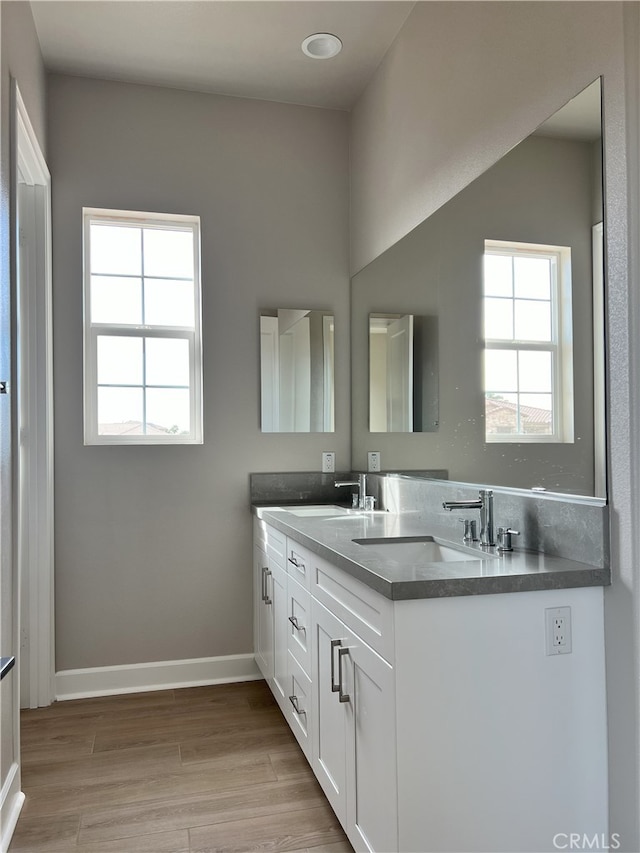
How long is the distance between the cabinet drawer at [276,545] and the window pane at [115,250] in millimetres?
1520

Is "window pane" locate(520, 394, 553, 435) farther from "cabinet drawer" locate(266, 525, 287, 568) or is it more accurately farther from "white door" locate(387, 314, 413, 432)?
"cabinet drawer" locate(266, 525, 287, 568)

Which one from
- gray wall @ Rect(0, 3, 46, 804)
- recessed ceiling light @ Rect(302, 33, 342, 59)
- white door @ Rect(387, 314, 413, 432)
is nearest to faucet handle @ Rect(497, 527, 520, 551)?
white door @ Rect(387, 314, 413, 432)

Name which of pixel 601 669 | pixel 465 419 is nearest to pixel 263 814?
pixel 601 669

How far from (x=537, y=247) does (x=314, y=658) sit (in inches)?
58.5

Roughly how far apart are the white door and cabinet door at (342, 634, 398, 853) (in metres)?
1.28

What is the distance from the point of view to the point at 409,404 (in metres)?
2.84

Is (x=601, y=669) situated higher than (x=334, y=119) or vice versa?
(x=334, y=119)

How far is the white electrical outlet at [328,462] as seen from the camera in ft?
11.6

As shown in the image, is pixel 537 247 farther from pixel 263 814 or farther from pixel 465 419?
pixel 263 814

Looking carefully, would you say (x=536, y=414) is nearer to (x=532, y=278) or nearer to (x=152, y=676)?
(x=532, y=278)

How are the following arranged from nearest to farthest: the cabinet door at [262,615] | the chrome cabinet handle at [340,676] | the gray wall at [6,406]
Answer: the chrome cabinet handle at [340,676] → the gray wall at [6,406] → the cabinet door at [262,615]

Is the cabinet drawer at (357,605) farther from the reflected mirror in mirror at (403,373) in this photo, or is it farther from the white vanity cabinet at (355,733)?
the reflected mirror in mirror at (403,373)

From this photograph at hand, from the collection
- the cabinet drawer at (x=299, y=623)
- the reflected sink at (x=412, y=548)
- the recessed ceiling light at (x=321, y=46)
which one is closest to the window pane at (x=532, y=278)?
the reflected sink at (x=412, y=548)

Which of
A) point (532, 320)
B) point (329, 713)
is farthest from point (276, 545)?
point (532, 320)
